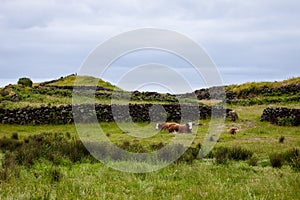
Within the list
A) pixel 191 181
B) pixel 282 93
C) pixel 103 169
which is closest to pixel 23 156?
pixel 103 169

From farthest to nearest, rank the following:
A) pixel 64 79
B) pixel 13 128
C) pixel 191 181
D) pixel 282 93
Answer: pixel 64 79 < pixel 282 93 < pixel 13 128 < pixel 191 181

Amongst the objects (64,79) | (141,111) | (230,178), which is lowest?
(230,178)

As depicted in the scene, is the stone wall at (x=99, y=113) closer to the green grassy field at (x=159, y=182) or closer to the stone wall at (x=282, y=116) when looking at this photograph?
the stone wall at (x=282, y=116)

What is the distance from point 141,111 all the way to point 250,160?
52.3 ft

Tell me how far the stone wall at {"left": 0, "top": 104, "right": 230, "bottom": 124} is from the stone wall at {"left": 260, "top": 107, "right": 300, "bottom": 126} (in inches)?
127

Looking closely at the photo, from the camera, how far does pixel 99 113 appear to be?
26.2 metres

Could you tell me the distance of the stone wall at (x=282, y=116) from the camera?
939 inches

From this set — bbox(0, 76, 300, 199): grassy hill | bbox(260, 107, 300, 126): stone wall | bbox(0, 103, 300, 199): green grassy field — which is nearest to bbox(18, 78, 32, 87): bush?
bbox(0, 76, 300, 199): grassy hill

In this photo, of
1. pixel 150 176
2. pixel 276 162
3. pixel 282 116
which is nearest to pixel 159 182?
pixel 150 176

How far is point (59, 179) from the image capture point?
27.8 ft

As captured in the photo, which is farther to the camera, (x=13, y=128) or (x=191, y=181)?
(x=13, y=128)

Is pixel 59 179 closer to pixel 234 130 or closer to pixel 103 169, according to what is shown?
pixel 103 169

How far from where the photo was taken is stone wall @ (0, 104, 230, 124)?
2514 centimetres

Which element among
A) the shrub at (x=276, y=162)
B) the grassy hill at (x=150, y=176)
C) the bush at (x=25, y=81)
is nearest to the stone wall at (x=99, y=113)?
the grassy hill at (x=150, y=176)
